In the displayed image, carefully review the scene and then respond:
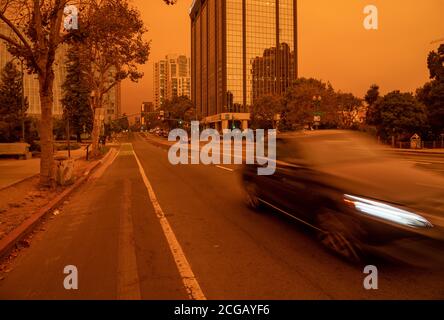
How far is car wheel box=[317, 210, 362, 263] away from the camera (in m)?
4.99

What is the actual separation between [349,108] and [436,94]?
82.3ft

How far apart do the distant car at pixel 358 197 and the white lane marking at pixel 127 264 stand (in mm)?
2610

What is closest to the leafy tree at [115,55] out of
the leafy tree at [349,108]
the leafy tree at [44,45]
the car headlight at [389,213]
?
the leafy tree at [44,45]

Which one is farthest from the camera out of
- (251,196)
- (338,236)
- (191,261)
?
(251,196)

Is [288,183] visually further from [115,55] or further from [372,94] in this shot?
[372,94]

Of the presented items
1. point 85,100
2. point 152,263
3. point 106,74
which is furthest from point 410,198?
point 85,100

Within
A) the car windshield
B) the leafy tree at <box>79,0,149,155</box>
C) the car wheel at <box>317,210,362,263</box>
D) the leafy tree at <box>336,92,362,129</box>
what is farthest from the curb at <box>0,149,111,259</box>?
the leafy tree at <box>336,92,362,129</box>

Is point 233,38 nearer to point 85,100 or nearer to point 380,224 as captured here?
point 85,100

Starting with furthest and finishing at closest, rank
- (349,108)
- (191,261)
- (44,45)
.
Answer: (349,108) < (44,45) < (191,261)

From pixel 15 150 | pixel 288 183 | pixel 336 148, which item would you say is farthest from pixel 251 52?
pixel 288 183

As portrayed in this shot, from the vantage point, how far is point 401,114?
1734 inches

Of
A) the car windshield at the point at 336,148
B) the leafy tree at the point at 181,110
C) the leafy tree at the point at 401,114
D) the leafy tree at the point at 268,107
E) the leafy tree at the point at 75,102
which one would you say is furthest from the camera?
the leafy tree at the point at 181,110

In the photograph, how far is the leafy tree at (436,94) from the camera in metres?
43.6

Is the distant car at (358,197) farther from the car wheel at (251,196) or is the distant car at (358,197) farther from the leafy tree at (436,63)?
the leafy tree at (436,63)
